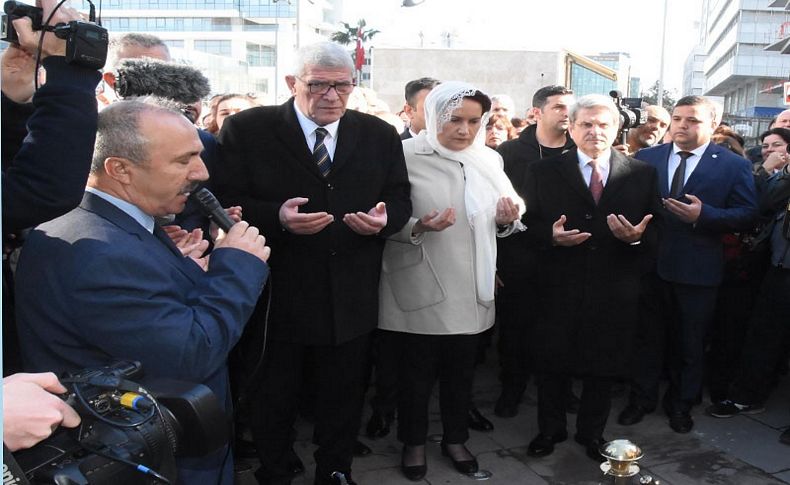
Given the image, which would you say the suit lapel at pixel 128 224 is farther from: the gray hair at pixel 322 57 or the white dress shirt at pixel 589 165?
the white dress shirt at pixel 589 165

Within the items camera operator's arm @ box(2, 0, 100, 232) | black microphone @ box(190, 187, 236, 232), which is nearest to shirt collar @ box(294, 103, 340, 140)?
black microphone @ box(190, 187, 236, 232)

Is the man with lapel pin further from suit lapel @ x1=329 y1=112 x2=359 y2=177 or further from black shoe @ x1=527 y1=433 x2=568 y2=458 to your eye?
suit lapel @ x1=329 y1=112 x2=359 y2=177

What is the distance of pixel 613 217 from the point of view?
351 cm

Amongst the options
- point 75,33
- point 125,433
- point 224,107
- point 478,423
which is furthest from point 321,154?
point 224,107

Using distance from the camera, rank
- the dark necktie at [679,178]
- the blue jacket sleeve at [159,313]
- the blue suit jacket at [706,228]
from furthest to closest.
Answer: the dark necktie at [679,178]
the blue suit jacket at [706,228]
the blue jacket sleeve at [159,313]

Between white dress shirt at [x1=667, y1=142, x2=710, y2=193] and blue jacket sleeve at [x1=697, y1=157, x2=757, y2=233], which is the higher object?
white dress shirt at [x1=667, y1=142, x2=710, y2=193]

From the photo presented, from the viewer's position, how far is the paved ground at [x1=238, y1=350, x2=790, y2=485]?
144 inches

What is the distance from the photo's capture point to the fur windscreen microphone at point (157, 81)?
292cm

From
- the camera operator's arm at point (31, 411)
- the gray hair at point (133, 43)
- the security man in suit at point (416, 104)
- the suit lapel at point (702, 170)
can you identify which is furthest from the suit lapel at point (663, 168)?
the camera operator's arm at point (31, 411)

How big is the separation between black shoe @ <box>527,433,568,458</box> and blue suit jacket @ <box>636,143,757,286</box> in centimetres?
125

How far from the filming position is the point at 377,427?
420 cm

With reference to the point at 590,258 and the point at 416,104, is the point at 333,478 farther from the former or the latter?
the point at 416,104

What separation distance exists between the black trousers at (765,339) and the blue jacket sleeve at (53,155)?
4.09 m

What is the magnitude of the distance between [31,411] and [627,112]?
411cm
